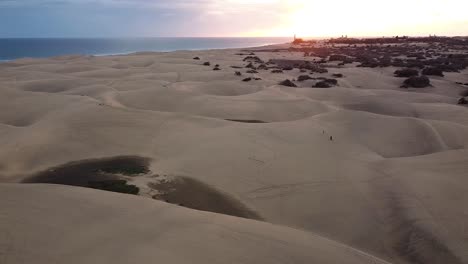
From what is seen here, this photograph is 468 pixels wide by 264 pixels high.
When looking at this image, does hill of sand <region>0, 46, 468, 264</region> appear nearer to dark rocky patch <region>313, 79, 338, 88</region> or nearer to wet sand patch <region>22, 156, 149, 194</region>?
wet sand patch <region>22, 156, 149, 194</region>

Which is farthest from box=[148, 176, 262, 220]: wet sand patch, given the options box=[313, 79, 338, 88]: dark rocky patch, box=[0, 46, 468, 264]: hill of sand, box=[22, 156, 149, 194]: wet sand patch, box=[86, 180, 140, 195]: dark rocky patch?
box=[313, 79, 338, 88]: dark rocky patch

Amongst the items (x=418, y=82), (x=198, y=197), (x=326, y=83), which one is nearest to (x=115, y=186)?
(x=198, y=197)

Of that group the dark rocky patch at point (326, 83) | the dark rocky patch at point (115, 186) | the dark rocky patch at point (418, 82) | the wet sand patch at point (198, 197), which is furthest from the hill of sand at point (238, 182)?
the dark rocky patch at point (418, 82)

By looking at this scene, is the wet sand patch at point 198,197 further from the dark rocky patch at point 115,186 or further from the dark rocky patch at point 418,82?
the dark rocky patch at point 418,82

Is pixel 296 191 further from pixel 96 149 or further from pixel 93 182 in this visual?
pixel 96 149

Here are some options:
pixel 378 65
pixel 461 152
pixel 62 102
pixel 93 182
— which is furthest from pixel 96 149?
pixel 378 65

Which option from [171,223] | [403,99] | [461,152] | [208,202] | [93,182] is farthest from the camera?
[403,99]
